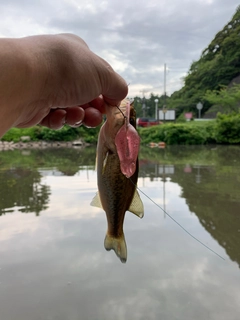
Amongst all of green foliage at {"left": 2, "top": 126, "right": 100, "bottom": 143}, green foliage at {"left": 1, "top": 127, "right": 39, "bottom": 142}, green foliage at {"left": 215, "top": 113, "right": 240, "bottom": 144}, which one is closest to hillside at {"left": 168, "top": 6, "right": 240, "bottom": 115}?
green foliage at {"left": 215, "top": 113, "right": 240, "bottom": 144}

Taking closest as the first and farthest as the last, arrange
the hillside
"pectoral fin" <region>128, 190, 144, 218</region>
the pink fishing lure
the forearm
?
the forearm, the pink fishing lure, "pectoral fin" <region>128, 190, 144, 218</region>, the hillside

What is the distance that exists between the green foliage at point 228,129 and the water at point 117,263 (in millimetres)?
18167

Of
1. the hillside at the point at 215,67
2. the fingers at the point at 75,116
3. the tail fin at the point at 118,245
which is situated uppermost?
the hillside at the point at 215,67

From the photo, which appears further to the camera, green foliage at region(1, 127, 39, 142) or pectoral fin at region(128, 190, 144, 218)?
green foliage at region(1, 127, 39, 142)

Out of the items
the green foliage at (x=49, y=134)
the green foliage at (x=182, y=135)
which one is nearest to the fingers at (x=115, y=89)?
the green foliage at (x=182, y=135)

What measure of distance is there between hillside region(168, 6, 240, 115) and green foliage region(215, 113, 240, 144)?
18.6 metres

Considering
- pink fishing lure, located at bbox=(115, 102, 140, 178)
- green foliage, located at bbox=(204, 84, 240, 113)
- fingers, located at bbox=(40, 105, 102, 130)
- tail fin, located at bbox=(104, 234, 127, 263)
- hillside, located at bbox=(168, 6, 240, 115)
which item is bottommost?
tail fin, located at bbox=(104, 234, 127, 263)

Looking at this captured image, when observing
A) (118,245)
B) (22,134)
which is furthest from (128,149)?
(22,134)

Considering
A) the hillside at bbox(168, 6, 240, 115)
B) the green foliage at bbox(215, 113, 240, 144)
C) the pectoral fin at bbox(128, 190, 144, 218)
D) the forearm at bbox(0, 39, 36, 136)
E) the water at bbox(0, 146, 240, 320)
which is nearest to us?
the forearm at bbox(0, 39, 36, 136)

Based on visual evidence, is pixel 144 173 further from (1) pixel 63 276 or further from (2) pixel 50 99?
(2) pixel 50 99

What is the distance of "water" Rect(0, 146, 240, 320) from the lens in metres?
2.66

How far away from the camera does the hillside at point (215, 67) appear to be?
1674 inches

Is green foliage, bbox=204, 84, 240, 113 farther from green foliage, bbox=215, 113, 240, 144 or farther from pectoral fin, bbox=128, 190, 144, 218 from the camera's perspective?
pectoral fin, bbox=128, 190, 144, 218

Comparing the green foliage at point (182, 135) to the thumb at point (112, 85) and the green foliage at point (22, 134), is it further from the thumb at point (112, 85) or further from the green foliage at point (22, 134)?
the thumb at point (112, 85)
